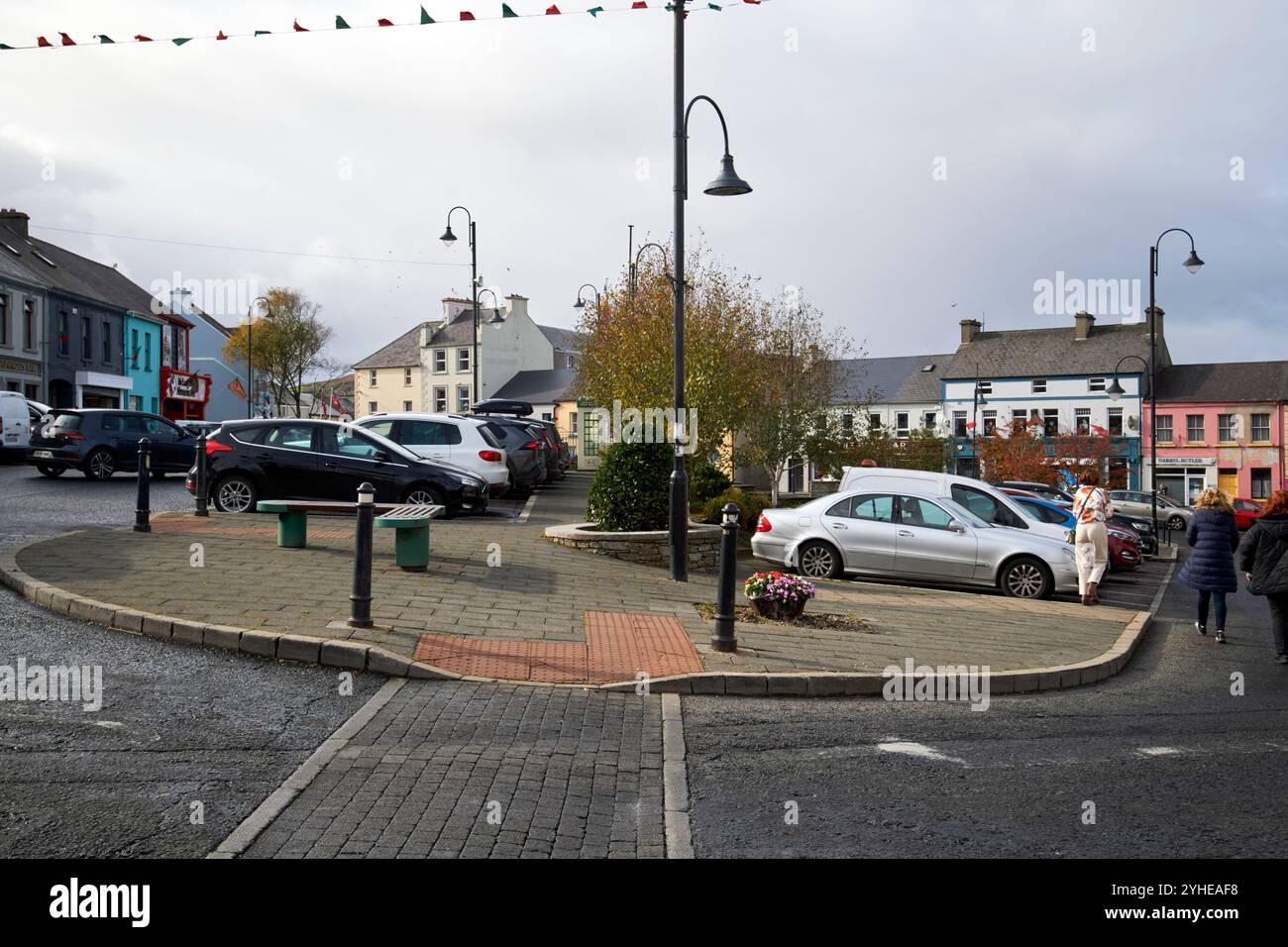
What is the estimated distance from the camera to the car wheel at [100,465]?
22.9 m

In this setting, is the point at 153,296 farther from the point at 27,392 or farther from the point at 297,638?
the point at 297,638

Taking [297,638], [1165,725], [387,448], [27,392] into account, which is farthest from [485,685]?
[27,392]

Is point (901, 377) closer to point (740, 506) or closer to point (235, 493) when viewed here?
point (740, 506)

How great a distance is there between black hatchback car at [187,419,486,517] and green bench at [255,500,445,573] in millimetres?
3760

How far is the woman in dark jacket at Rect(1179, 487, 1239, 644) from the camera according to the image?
1174 cm

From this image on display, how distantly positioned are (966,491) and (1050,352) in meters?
55.5

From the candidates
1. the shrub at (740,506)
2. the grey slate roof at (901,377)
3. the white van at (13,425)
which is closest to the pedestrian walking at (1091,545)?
the shrub at (740,506)

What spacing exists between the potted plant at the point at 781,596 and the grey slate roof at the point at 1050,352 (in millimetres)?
60804

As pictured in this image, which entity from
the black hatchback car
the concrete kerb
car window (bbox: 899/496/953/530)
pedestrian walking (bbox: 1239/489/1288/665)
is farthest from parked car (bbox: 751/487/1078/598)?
the concrete kerb

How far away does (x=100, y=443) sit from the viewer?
2302cm

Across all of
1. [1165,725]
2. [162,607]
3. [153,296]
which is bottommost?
[1165,725]

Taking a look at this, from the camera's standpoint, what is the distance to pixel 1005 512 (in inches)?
666

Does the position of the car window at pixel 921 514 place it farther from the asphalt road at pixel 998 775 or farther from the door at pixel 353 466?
the door at pixel 353 466

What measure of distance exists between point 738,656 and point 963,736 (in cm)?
226
